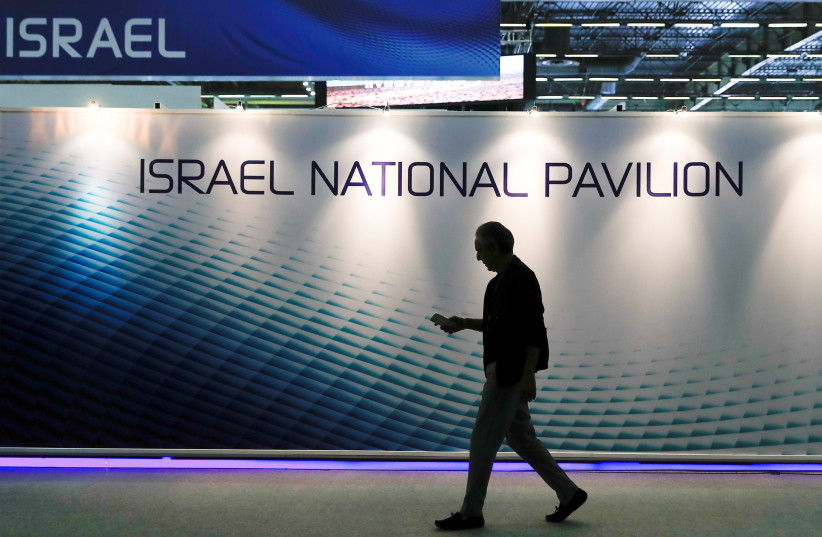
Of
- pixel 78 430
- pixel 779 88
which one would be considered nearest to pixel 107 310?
pixel 78 430

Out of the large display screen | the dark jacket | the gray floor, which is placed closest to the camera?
the dark jacket

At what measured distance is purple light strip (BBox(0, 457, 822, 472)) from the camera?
16.6 ft

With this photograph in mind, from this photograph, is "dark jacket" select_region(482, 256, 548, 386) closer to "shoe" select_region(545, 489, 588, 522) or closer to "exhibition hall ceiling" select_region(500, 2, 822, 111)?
"shoe" select_region(545, 489, 588, 522)

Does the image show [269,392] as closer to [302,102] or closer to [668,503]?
[668,503]

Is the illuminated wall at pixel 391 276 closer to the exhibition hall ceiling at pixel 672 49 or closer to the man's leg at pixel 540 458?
the man's leg at pixel 540 458

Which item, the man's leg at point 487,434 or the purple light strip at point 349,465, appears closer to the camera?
the man's leg at point 487,434

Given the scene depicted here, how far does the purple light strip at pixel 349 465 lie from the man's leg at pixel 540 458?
1163mm

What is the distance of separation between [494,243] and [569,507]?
1468 millimetres

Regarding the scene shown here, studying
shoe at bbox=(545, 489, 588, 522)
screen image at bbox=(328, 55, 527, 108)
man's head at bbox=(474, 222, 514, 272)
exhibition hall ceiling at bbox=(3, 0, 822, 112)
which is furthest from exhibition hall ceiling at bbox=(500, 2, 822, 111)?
shoe at bbox=(545, 489, 588, 522)

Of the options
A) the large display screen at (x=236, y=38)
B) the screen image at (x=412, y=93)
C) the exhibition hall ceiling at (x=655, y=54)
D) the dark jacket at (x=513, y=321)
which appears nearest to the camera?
the dark jacket at (x=513, y=321)

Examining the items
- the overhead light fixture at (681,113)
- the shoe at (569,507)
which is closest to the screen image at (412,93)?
the overhead light fixture at (681,113)

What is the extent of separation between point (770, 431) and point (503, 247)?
8.55ft

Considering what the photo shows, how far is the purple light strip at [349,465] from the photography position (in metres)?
5.07

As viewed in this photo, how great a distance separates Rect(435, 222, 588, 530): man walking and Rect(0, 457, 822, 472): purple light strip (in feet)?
4.06
